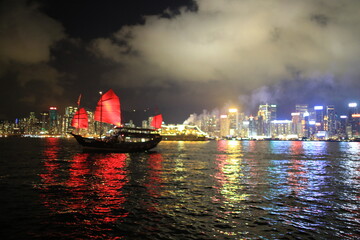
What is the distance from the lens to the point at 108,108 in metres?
64.4

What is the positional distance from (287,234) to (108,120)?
197 ft

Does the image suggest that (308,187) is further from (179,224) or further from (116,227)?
(116,227)

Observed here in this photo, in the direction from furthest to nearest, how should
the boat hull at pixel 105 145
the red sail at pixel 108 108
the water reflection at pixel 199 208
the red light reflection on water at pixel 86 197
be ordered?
the red sail at pixel 108 108 → the boat hull at pixel 105 145 → the red light reflection on water at pixel 86 197 → the water reflection at pixel 199 208

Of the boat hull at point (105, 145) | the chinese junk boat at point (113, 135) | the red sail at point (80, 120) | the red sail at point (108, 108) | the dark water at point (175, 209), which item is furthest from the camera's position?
the red sail at point (80, 120)

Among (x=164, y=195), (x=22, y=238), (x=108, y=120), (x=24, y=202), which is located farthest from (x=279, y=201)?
(x=108, y=120)

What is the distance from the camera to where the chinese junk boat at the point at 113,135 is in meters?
52.9

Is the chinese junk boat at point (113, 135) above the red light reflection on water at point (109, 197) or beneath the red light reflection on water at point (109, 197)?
above

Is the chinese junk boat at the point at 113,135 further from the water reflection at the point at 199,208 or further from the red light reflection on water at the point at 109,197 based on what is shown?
the water reflection at the point at 199,208

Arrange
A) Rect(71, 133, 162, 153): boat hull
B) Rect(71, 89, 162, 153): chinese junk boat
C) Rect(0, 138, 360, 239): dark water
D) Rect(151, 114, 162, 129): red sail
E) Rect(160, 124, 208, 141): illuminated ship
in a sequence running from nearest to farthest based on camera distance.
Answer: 1. Rect(0, 138, 360, 239): dark water
2. Rect(71, 133, 162, 153): boat hull
3. Rect(71, 89, 162, 153): chinese junk boat
4. Rect(151, 114, 162, 129): red sail
5. Rect(160, 124, 208, 141): illuminated ship

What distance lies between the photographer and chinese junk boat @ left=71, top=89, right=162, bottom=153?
5288cm

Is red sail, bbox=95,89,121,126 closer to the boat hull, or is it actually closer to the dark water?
the boat hull

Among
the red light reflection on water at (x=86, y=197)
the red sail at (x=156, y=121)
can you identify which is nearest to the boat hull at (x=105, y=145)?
the red light reflection on water at (x=86, y=197)

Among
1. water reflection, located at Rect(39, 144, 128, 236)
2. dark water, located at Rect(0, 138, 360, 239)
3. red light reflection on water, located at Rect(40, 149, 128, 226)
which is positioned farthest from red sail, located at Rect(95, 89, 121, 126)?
dark water, located at Rect(0, 138, 360, 239)

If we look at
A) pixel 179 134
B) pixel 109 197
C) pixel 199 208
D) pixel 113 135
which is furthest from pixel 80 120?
pixel 179 134
